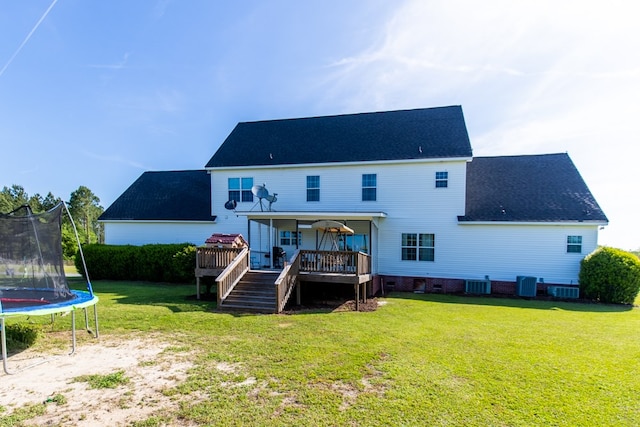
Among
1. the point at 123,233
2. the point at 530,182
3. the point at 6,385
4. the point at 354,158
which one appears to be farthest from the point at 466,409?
the point at 123,233

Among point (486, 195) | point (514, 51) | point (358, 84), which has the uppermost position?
point (358, 84)

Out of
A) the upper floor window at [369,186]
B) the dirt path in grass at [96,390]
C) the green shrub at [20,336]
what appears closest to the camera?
the dirt path in grass at [96,390]

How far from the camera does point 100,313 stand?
886 centimetres

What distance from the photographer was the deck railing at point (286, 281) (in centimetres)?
979

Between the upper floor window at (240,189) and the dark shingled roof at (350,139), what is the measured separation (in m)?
0.95

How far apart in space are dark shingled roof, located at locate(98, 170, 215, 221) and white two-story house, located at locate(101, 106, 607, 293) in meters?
0.43

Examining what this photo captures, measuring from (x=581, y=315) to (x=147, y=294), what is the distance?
15371mm

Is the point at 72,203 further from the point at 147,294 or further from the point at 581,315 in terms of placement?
the point at 581,315

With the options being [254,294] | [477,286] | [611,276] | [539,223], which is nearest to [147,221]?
[254,294]

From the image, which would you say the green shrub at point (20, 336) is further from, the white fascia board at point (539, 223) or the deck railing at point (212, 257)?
the white fascia board at point (539, 223)

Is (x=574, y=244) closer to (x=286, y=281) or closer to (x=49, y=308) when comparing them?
(x=286, y=281)

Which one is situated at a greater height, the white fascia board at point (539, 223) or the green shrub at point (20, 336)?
the white fascia board at point (539, 223)

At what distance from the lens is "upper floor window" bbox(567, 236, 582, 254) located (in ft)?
45.3

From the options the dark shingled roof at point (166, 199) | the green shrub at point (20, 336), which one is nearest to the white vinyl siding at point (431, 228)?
the dark shingled roof at point (166, 199)
